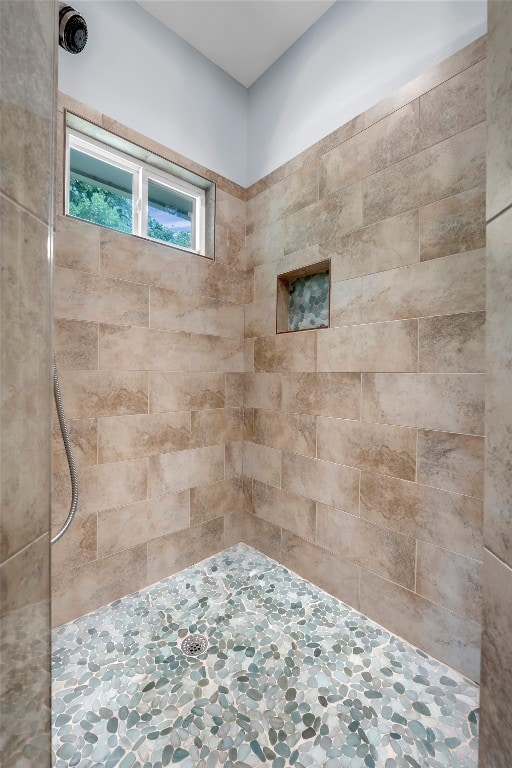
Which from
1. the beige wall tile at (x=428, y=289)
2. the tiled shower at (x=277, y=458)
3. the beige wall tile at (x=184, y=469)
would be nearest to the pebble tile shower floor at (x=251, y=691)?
the tiled shower at (x=277, y=458)

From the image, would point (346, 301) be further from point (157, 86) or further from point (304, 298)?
point (157, 86)

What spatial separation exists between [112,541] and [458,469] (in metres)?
1.56

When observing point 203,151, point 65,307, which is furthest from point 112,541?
point 203,151

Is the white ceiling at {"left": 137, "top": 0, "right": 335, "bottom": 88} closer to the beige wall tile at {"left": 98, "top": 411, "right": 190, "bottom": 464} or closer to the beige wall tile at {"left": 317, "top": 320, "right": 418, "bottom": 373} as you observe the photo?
the beige wall tile at {"left": 317, "top": 320, "right": 418, "bottom": 373}

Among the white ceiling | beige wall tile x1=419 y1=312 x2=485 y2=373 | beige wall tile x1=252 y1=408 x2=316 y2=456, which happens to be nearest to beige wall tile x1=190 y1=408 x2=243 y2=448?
A: beige wall tile x1=252 y1=408 x2=316 y2=456

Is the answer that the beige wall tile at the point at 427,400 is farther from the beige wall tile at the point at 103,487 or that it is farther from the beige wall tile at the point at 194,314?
the beige wall tile at the point at 103,487

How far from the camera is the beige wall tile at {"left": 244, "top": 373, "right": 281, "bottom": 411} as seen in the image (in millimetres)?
1920

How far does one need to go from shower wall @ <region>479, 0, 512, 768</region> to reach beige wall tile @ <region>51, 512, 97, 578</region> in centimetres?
150

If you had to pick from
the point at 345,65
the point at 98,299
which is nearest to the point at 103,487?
the point at 98,299

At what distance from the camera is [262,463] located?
2.00 metres

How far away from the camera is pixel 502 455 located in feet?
1.63

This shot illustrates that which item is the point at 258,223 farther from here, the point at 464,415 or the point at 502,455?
the point at 502,455

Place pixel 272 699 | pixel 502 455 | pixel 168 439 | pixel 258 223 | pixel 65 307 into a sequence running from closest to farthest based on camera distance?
pixel 502 455, pixel 272 699, pixel 65 307, pixel 168 439, pixel 258 223

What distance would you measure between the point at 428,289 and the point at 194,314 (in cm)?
118
